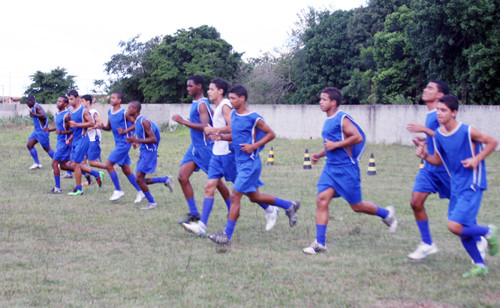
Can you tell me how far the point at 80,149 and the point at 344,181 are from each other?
658 centimetres

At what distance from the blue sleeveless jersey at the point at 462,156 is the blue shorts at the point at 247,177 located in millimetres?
2289

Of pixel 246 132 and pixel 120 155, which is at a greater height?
pixel 246 132

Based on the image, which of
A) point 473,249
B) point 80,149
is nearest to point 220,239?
point 473,249

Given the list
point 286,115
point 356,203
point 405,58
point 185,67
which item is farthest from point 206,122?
point 185,67

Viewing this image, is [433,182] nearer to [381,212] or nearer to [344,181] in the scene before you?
[381,212]

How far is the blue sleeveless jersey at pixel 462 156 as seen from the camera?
215 inches

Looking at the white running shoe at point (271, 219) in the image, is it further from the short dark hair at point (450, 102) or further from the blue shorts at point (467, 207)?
the short dark hair at point (450, 102)

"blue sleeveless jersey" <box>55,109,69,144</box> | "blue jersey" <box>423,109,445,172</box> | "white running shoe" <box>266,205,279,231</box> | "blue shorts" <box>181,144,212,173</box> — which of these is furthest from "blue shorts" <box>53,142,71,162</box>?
"blue jersey" <box>423,109,445,172</box>

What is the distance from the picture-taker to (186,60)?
5194cm

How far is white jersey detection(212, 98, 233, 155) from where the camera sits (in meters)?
7.46

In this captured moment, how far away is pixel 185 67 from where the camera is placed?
50938mm

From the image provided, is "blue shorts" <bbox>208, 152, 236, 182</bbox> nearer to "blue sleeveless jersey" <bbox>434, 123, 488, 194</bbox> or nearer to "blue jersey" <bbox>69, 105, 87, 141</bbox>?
"blue sleeveless jersey" <bbox>434, 123, 488, 194</bbox>

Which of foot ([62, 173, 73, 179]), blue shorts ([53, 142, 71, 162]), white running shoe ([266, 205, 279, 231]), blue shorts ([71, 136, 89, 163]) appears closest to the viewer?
white running shoe ([266, 205, 279, 231])

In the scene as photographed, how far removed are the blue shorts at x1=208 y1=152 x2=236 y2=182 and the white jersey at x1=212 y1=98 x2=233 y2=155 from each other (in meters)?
0.07
